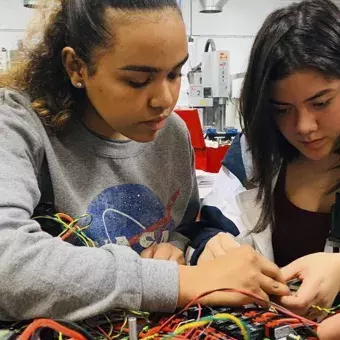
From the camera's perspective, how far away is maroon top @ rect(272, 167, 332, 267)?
1079 mm

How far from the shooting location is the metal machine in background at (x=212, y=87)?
12.1 ft

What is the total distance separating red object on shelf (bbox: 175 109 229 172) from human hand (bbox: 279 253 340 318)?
163 cm

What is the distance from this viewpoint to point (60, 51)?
883 millimetres

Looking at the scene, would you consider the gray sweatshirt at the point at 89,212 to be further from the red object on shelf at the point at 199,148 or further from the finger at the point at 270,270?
the red object on shelf at the point at 199,148

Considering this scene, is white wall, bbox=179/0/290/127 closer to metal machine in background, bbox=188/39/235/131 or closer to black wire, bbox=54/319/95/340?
metal machine in background, bbox=188/39/235/131

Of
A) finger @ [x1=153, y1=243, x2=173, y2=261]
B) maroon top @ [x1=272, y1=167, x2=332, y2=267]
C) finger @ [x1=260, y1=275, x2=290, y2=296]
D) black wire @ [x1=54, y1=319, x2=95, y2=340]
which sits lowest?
maroon top @ [x1=272, y1=167, x2=332, y2=267]

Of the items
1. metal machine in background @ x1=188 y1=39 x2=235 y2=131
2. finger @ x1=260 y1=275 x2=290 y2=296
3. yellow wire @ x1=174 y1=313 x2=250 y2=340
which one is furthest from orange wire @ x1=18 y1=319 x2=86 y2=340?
metal machine in background @ x1=188 y1=39 x2=235 y2=131

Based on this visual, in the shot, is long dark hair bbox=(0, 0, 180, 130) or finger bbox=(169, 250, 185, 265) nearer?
long dark hair bbox=(0, 0, 180, 130)

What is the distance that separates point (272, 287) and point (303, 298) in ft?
0.19

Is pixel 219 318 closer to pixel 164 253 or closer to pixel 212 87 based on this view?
pixel 164 253

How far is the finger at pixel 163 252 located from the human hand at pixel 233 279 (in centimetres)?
20

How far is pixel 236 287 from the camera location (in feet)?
2.09

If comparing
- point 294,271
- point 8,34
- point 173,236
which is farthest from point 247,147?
point 8,34

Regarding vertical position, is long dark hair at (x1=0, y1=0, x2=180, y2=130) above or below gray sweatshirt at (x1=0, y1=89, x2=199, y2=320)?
above
